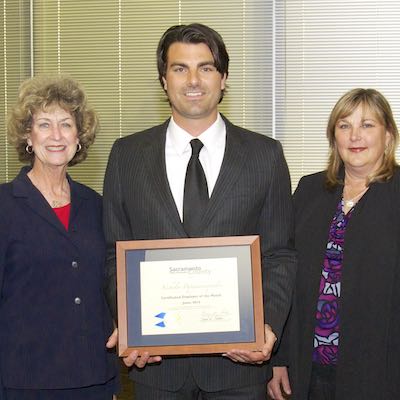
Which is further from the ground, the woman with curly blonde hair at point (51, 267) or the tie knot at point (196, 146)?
the tie knot at point (196, 146)

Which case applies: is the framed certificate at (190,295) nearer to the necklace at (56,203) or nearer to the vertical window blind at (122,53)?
the necklace at (56,203)

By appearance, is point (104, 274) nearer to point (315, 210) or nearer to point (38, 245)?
point (38, 245)

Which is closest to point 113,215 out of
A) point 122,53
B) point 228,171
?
point 228,171

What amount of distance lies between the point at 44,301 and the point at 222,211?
0.71 metres

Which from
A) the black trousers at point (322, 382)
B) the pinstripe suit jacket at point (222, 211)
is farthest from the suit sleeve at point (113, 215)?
the black trousers at point (322, 382)

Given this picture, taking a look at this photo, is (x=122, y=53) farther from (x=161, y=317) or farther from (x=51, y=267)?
(x=161, y=317)

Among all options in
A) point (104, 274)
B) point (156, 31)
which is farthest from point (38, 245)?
point (156, 31)

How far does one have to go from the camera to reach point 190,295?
225cm

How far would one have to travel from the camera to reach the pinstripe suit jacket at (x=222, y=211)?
7.60 ft

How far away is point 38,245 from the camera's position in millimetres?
2406

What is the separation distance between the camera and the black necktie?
2.31 metres

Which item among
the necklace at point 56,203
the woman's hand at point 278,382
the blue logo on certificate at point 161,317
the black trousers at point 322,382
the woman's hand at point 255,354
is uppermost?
the necklace at point 56,203

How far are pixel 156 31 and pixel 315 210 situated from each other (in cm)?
258

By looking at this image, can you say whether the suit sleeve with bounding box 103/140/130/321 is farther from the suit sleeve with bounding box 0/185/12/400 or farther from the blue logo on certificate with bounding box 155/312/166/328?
the suit sleeve with bounding box 0/185/12/400
